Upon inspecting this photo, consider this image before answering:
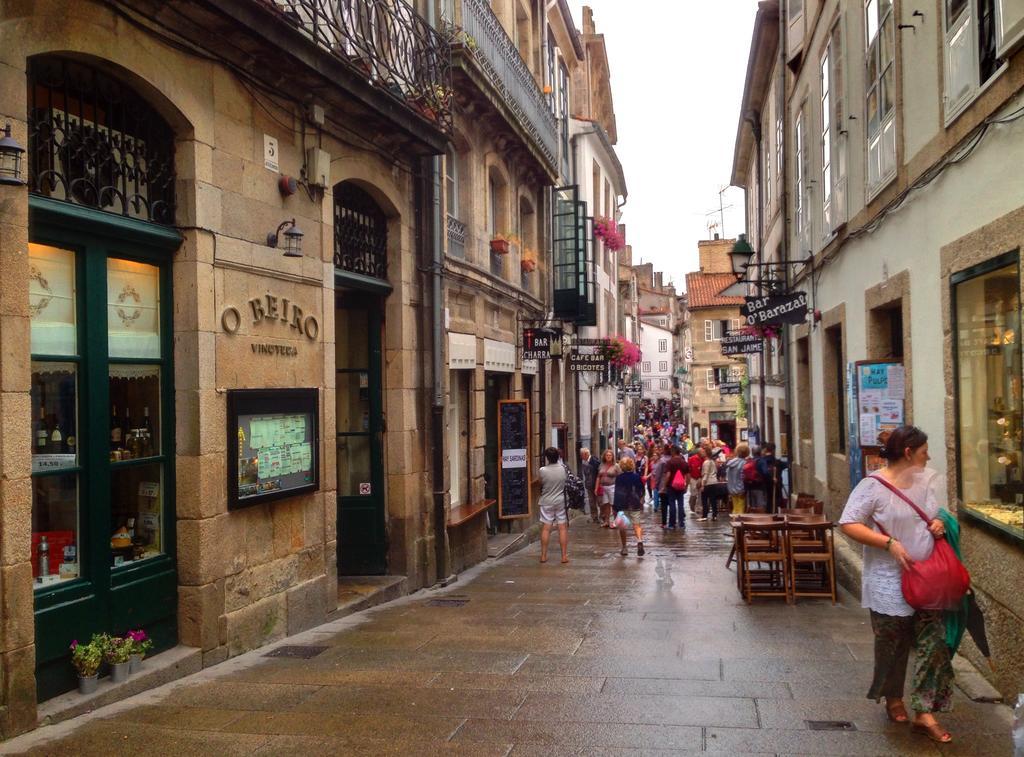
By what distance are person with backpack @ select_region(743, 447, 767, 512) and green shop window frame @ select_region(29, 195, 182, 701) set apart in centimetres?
1201

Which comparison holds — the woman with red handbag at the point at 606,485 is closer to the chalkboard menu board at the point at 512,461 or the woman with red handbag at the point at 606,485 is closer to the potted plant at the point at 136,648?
the chalkboard menu board at the point at 512,461

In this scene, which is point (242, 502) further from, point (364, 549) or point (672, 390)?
point (672, 390)

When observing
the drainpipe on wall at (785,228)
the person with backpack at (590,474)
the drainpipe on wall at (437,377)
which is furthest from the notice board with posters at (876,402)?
the person with backpack at (590,474)

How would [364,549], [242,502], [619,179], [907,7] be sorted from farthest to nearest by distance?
1. [619,179]
2. [364,549]
3. [907,7]
4. [242,502]

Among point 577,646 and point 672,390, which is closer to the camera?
point 577,646

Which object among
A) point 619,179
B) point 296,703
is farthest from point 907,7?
point 619,179

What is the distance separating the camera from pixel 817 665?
22.4 ft

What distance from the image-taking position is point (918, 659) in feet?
17.2

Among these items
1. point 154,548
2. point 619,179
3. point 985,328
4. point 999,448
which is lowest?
point 154,548

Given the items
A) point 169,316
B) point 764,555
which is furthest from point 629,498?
point 169,316

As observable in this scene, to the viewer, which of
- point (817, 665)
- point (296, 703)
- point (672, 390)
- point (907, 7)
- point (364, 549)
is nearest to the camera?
point (296, 703)

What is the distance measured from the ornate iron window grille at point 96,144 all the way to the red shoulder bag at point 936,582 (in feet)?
17.5

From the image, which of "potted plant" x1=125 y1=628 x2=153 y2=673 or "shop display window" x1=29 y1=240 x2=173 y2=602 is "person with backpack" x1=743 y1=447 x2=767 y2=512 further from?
"potted plant" x1=125 y1=628 x2=153 y2=673

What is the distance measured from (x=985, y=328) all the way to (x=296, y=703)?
505 centimetres
